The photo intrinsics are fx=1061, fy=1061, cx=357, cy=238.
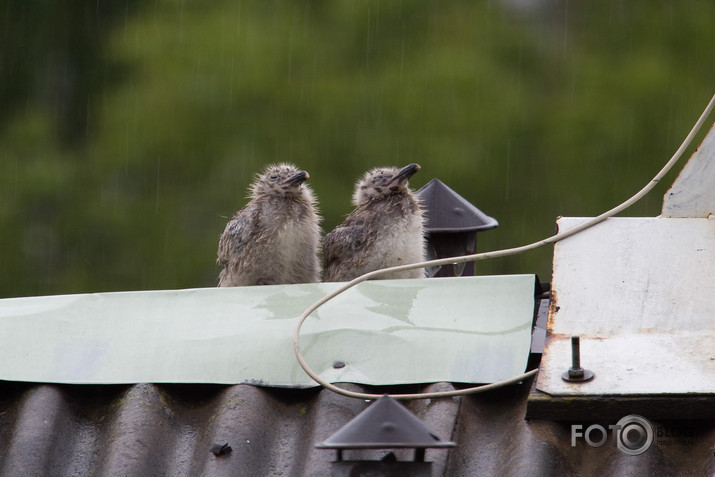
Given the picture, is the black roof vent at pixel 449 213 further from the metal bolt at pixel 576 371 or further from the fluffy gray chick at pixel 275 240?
the metal bolt at pixel 576 371

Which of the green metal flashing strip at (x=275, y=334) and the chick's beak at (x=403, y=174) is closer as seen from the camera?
the green metal flashing strip at (x=275, y=334)

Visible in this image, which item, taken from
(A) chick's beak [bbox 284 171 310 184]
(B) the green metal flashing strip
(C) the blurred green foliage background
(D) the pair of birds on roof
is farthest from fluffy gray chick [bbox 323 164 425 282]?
(C) the blurred green foliage background

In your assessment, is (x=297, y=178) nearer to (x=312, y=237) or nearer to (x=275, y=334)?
(x=312, y=237)

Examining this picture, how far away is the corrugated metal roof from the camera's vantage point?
3.09 metres

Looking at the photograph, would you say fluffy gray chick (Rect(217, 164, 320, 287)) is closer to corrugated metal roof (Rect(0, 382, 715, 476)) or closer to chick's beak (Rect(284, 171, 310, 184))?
chick's beak (Rect(284, 171, 310, 184))

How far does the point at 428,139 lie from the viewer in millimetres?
17328

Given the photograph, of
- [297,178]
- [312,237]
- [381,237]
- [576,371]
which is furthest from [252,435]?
[297,178]

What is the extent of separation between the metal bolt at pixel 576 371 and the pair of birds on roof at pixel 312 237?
2.15 metres

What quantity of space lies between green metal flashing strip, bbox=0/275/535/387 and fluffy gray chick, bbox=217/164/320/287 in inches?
50.3

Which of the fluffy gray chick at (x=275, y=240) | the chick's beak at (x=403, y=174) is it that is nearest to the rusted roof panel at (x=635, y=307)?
the chick's beak at (x=403, y=174)

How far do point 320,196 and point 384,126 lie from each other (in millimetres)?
1675

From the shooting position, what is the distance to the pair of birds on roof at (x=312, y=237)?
5.39 m

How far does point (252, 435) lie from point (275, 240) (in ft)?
7.21

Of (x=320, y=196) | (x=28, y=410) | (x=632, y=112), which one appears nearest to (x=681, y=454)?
(x=28, y=410)
